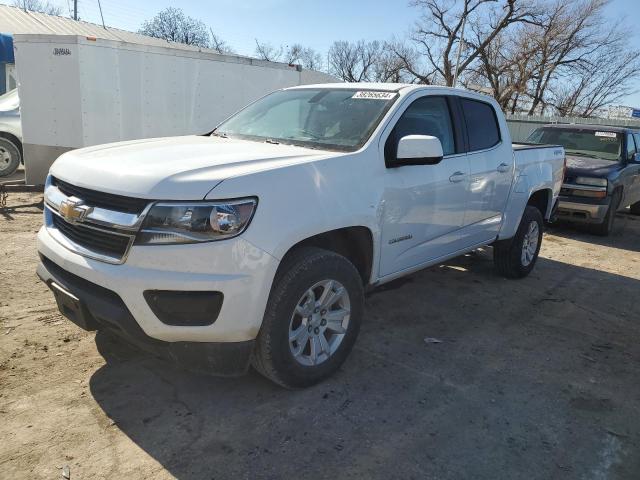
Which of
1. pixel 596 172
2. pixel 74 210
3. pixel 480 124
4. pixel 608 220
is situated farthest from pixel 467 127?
pixel 608 220

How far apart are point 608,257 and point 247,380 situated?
6152 mm

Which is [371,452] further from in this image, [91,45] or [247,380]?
[91,45]

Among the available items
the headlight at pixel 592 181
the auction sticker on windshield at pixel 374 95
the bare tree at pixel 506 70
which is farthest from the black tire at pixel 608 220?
the bare tree at pixel 506 70

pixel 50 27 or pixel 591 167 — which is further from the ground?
pixel 50 27

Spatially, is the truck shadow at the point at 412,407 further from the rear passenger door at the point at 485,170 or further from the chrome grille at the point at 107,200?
the chrome grille at the point at 107,200

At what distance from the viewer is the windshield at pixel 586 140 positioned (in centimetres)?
932

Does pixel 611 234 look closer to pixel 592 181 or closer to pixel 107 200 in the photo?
pixel 592 181

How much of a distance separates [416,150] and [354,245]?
28.9 inches

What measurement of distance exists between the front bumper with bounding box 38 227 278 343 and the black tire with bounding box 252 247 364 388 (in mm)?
119

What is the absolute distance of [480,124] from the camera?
4727 mm

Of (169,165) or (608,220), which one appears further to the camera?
(608,220)

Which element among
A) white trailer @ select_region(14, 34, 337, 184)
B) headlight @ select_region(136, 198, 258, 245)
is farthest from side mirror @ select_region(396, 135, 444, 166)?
white trailer @ select_region(14, 34, 337, 184)

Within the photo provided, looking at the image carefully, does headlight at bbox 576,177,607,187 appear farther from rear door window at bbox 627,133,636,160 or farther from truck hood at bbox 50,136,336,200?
truck hood at bbox 50,136,336,200

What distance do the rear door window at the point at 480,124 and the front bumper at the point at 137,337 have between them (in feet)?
9.25
